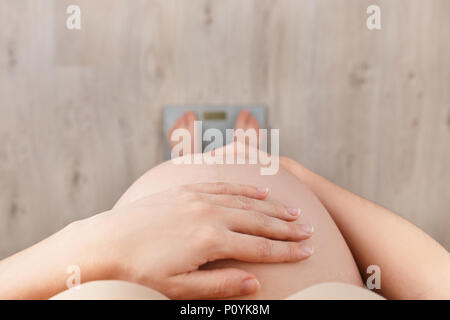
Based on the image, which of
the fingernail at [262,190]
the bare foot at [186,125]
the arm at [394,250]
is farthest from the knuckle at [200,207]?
the bare foot at [186,125]

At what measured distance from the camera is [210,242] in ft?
1.60

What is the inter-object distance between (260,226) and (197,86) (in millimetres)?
701

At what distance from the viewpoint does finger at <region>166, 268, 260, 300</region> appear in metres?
0.46

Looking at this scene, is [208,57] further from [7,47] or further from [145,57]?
[7,47]

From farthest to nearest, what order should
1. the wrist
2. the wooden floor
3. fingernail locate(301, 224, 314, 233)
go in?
1. the wooden floor
2. fingernail locate(301, 224, 314, 233)
3. the wrist

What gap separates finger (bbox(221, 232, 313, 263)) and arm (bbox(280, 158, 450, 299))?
0.19 metres

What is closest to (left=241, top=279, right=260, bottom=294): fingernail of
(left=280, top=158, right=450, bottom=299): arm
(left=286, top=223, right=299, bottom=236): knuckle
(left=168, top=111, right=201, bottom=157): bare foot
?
(left=286, top=223, right=299, bottom=236): knuckle

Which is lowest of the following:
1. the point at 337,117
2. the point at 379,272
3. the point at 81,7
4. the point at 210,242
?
the point at 379,272

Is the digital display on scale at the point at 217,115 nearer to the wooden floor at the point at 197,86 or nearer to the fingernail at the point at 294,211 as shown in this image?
the wooden floor at the point at 197,86

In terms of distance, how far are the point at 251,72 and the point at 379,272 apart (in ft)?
2.40

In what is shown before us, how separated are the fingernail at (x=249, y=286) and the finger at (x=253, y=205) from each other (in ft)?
0.42

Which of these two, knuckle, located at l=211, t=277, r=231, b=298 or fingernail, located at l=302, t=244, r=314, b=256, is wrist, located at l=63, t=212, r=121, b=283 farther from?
fingernail, located at l=302, t=244, r=314, b=256
